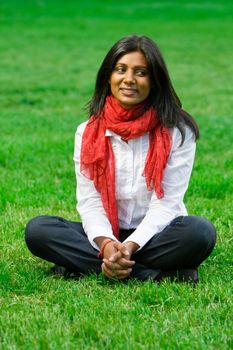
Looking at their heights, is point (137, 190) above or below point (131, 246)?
above

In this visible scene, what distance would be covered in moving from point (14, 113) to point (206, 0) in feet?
94.7

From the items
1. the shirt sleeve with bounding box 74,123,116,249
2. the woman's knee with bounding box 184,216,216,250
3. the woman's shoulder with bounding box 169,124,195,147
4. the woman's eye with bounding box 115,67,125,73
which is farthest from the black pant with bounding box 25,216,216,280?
the woman's eye with bounding box 115,67,125,73

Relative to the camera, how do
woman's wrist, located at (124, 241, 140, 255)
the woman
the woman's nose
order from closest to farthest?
woman's wrist, located at (124, 241, 140, 255)
the woman
the woman's nose

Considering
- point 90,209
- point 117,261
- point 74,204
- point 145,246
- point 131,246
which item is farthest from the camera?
point 74,204

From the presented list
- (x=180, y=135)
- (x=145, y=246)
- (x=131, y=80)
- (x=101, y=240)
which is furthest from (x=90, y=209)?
(x=131, y=80)

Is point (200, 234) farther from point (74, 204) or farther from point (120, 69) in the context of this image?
point (74, 204)

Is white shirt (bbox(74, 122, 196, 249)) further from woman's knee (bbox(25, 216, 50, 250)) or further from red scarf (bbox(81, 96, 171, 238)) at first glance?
woman's knee (bbox(25, 216, 50, 250))

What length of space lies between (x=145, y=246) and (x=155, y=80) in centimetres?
96

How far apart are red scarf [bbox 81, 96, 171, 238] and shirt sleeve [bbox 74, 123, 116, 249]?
0.15ft

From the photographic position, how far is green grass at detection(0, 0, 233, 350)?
428 cm

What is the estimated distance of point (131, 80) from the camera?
546cm

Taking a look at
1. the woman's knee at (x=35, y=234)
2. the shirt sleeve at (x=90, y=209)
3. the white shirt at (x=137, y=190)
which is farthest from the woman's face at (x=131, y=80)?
the woman's knee at (x=35, y=234)

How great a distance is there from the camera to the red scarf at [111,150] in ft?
17.8

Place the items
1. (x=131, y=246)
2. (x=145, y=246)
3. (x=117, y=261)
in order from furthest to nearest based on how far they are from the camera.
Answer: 1. (x=145, y=246)
2. (x=131, y=246)
3. (x=117, y=261)
